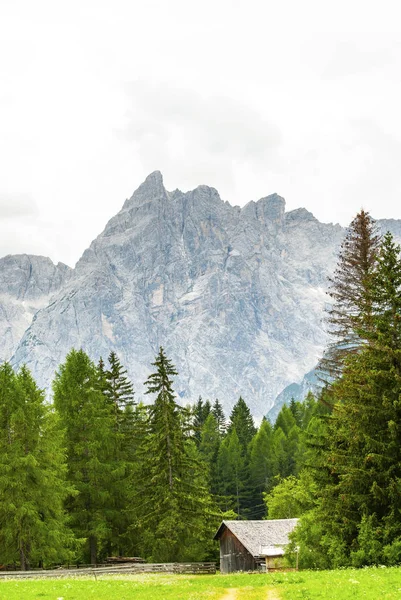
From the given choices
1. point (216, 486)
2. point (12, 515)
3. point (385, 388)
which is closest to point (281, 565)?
point (12, 515)

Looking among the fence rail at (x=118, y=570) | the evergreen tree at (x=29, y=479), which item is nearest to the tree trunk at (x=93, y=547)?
the evergreen tree at (x=29, y=479)

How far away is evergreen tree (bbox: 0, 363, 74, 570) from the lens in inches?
1448

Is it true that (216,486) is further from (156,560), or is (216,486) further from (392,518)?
(392,518)

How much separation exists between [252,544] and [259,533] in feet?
5.65

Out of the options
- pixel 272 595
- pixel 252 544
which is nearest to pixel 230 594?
pixel 272 595

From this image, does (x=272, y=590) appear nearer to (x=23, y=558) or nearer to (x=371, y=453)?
(x=371, y=453)

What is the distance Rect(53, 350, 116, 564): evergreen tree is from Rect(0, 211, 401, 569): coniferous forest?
0.33 feet

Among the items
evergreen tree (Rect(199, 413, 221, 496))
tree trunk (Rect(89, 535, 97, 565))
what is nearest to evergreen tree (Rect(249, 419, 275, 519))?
evergreen tree (Rect(199, 413, 221, 496))

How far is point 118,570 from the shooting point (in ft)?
123

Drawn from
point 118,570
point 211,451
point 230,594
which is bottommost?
point 118,570

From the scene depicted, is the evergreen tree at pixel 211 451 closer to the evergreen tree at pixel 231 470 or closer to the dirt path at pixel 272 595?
the evergreen tree at pixel 231 470

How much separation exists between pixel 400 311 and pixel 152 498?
2485cm

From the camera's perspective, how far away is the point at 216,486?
308ft

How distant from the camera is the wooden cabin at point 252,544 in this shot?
4566cm
